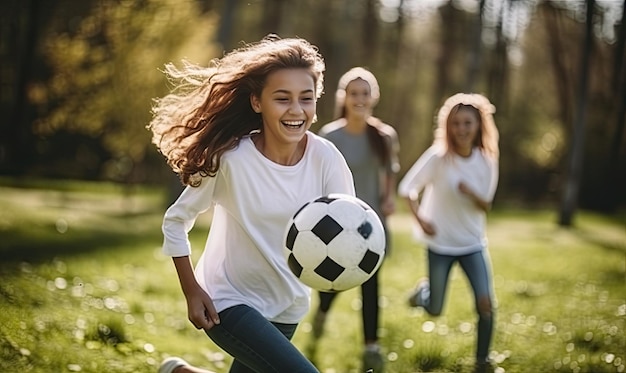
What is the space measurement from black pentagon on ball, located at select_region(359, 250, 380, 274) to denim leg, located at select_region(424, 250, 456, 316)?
2.63 metres

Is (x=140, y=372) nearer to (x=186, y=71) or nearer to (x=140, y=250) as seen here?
(x=186, y=71)

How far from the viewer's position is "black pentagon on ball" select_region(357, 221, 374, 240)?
11.9ft

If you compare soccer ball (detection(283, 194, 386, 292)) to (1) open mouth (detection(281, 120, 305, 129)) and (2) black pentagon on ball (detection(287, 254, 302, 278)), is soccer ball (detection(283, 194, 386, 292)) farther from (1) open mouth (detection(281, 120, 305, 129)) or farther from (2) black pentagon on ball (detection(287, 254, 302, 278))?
(1) open mouth (detection(281, 120, 305, 129))

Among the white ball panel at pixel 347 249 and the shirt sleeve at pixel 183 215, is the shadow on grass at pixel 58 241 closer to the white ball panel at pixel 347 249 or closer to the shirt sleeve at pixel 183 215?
the shirt sleeve at pixel 183 215

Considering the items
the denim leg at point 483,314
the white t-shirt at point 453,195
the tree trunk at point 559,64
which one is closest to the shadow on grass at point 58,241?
the white t-shirt at point 453,195

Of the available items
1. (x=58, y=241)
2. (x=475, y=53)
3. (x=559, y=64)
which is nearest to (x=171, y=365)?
(x=58, y=241)

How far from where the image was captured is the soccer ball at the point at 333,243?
3.51 metres

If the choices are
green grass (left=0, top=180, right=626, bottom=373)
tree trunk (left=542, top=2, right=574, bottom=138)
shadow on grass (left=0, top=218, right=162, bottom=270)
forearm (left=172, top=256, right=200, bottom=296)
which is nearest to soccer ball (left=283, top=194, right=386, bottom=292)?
forearm (left=172, top=256, right=200, bottom=296)

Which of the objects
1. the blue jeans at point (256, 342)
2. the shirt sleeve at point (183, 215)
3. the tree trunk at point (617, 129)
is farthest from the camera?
the tree trunk at point (617, 129)

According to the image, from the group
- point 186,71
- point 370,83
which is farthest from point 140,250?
point 186,71

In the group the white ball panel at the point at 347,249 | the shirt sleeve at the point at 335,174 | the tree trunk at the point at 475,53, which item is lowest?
the white ball panel at the point at 347,249

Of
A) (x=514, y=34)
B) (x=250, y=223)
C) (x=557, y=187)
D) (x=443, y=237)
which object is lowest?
(x=557, y=187)

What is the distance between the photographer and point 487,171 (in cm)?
634

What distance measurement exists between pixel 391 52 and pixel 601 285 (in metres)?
26.4
